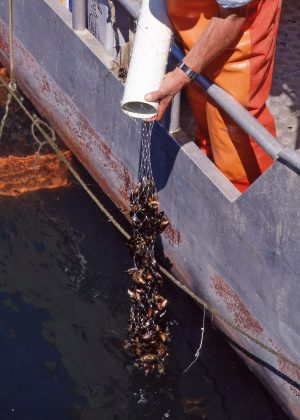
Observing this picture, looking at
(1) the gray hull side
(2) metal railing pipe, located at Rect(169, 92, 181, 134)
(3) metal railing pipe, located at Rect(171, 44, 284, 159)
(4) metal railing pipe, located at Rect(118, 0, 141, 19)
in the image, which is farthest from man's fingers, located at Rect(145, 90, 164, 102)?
(4) metal railing pipe, located at Rect(118, 0, 141, 19)

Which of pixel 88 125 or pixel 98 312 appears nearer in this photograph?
pixel 98 312

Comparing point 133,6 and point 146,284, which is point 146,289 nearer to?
point 146,284

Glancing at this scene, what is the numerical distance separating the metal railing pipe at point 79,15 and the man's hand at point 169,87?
2.06m

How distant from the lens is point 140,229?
5.83m

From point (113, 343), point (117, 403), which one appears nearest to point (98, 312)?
point (113, 343)

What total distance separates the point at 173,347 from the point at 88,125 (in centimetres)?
228

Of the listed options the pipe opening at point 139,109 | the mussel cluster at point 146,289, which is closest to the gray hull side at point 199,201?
the mussel cluster at point 146,289

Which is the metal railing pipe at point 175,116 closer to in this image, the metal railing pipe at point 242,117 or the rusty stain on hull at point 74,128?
the metal railing pipe at point 242,117

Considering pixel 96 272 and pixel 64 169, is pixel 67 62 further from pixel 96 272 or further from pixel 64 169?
pixel 96 272

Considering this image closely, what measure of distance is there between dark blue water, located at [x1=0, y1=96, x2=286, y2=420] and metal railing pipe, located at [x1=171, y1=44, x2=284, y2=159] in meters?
2.00

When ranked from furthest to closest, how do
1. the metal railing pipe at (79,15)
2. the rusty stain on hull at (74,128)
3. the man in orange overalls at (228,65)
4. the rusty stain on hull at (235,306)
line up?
the rusty stain on hull at (74,128), the metal railing pipe at (79,15), the rusty stain on hull at (235,306), the man in orange overalls at (228,65)

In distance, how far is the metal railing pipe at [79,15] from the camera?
693 cm

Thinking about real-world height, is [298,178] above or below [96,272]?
above

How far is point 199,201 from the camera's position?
5.94 m
